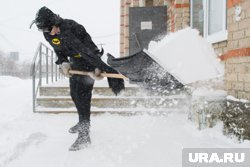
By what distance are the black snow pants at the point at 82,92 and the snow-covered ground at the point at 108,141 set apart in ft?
1.43

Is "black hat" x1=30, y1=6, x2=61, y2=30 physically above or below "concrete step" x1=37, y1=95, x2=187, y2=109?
above

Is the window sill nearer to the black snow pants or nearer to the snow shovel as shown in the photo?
the snow shovel

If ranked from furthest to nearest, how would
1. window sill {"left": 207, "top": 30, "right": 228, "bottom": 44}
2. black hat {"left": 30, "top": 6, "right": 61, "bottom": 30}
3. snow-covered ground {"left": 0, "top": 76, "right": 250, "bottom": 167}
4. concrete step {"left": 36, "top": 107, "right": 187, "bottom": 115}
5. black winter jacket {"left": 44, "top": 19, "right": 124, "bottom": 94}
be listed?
1. concrete step {"left": 36, "top": 107, "right": 187, "bottom": 115}
2. window sill {"left": 207, "top": 30, "right": 228, "bottom": 44}
3. black winter jacket {"left": 44, "top": 19, "right": 124, "bottom": 94}
4. black hat {"left": 30, "top": 6, "right": 61, "bottom": 30}
5. snow-covered ground {"left": 0, "top": 76, "right": 250, "bottom": 167}

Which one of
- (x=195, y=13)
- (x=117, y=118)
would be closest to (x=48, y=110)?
(x=117, y=118)

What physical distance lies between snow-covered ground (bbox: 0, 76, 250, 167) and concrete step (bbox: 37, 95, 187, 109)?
45 centimetres

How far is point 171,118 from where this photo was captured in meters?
5.81

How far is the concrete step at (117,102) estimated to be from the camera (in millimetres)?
6556

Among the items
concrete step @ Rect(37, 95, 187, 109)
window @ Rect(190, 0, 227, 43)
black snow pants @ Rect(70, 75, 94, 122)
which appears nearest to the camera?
black snow pants @ Rect(70, 75, 94, 122)

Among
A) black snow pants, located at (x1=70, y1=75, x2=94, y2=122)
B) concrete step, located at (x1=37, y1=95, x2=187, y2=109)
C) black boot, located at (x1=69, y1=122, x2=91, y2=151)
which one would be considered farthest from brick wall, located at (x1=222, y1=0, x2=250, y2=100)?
concrete step, located at (x1=37, y1=95, x2=187, y2=109)

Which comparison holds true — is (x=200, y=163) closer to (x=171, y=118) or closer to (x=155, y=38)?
(x=171, y=118)

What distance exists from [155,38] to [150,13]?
756mm

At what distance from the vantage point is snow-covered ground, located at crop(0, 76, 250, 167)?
11.7ft

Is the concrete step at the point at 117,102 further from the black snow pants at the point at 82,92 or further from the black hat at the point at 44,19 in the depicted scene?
the black hat at the point at 44,19

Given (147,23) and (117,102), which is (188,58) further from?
(147,23)
